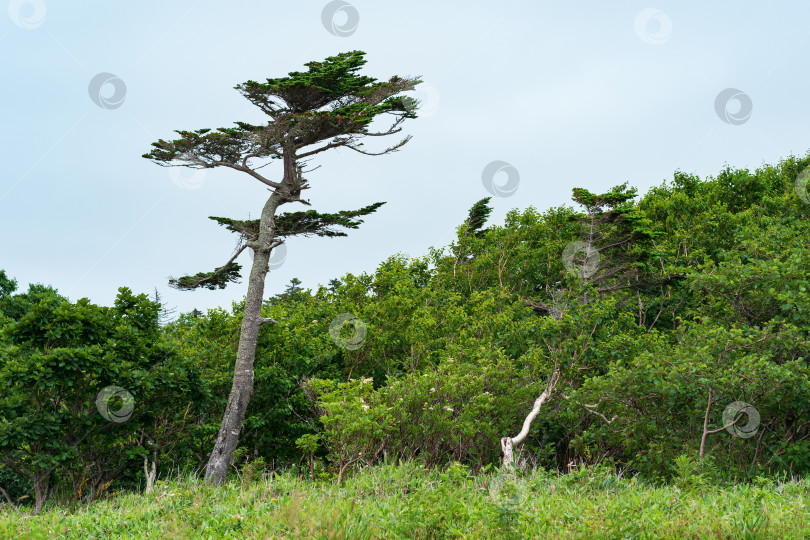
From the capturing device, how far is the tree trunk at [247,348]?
1622cm

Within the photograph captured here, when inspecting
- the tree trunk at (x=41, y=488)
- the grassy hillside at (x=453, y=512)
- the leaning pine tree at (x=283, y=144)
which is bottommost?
the tree trunk at (x=41, y=488)

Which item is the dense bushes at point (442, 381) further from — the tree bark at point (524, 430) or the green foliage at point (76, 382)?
the tree bark at point (524, 430)

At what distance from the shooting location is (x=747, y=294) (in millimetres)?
12156

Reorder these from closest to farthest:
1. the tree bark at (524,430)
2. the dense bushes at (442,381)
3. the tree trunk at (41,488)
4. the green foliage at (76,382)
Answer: the tree bark at (524,430)
the dense bushes at (442,381)
the green foliage at (76,382)
the tree trunk at (41,488)

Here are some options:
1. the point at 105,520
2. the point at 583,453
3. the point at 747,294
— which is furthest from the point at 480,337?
the point at 105,520

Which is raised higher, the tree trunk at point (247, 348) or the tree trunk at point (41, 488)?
the tree trunk at point (247, 348)

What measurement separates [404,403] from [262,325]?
788 cm

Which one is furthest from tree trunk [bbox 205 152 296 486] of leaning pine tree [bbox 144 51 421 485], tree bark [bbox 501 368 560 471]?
tree bark [bbox 501 368 560 471]

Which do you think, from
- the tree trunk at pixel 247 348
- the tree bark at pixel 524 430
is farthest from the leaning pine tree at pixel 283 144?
the tree bark at pixel 524 430

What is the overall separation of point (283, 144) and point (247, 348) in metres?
6.44

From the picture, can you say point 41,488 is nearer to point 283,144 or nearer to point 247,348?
point 247,348

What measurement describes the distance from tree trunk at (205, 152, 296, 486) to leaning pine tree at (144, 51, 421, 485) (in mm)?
29

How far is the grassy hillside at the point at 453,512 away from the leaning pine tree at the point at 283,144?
29.3ft

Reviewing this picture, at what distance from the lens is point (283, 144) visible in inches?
760
